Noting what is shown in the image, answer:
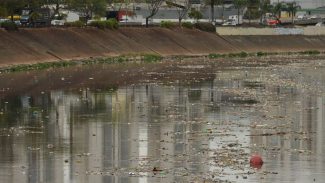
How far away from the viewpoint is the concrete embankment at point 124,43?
→ 81188 mm

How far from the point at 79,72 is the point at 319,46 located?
63627mm

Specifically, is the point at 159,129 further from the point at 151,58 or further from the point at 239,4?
the point at 239,4

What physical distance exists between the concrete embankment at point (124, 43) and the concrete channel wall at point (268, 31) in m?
1.03

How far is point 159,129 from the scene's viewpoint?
1379 inches

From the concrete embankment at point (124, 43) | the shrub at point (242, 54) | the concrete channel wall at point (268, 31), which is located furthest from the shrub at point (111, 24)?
the concrete channel wall at point (268, 31)

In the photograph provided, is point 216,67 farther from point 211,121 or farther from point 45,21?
point 211,121

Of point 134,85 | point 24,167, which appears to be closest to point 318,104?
point 134,85

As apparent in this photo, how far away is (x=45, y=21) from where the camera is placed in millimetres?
101750

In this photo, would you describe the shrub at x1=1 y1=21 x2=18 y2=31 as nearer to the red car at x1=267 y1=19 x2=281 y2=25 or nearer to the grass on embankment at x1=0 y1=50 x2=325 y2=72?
the grass on embankment at x1=0 y1=50 x2=325 y2=72

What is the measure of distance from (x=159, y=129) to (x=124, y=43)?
6444cm

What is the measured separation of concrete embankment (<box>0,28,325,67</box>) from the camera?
81188 millimetres

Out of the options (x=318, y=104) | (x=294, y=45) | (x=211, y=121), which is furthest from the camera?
(x=294, y=45)

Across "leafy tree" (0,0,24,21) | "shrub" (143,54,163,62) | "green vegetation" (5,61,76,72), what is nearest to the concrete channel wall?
"shrub" (143,54,163,62)

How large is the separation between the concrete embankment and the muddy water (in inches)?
656
